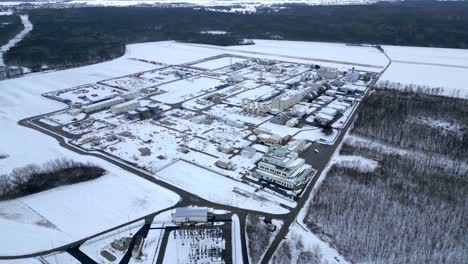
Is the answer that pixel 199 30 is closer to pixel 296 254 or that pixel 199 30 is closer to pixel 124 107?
pixel 124 107

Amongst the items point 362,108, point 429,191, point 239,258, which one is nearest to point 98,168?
point 239,258


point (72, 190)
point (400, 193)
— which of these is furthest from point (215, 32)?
point (400, 193)

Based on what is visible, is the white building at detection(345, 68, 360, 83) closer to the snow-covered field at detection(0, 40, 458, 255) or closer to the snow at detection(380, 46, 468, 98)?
the snow at detection(380, 46, 468, 98)

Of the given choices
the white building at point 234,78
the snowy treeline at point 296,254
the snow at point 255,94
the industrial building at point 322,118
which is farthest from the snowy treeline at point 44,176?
the white building at point 234,78

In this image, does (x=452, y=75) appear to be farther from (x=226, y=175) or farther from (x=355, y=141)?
(x=226, y=175)

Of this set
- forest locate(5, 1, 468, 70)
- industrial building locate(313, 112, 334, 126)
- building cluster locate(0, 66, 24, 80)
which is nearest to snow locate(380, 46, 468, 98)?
forest locate(5, 1, 468, 70)

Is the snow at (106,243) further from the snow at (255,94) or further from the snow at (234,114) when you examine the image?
the snow at (255,94)
